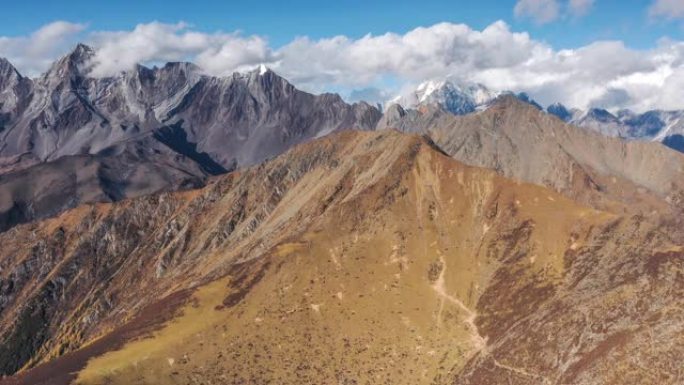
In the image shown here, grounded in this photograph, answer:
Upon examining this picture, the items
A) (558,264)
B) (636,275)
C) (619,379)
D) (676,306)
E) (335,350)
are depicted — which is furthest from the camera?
(558,264)

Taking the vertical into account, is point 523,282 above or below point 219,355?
above

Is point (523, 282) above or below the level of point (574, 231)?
below

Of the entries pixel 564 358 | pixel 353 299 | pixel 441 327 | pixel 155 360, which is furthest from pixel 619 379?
pixel 155 360

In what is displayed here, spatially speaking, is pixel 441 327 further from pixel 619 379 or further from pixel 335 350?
pixel 619 379

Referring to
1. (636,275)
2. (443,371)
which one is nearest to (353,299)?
(443,371)

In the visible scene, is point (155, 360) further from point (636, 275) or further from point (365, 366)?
point (636, 275)

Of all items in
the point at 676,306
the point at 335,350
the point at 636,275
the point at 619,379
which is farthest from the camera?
the point at 335,350

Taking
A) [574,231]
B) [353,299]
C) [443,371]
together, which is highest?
[574,231]

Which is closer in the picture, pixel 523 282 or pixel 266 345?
pixel 266 345

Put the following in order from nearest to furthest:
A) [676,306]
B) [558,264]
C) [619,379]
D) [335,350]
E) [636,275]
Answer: [619,379] → [676,306] → [636,275] → [335,350] → [558,264]

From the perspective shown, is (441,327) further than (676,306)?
Yes
